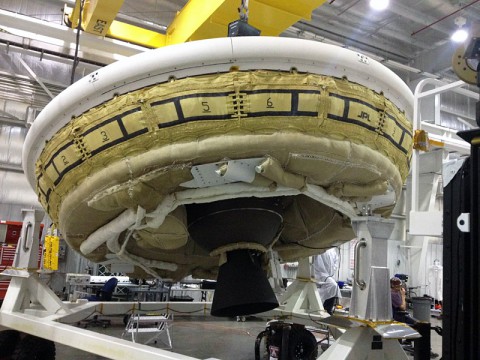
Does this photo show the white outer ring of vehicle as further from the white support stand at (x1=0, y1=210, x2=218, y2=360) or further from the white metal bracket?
the white support stand at (x1=0, y1=210, x2=218, y2=360)

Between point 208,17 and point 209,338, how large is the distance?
3757mm

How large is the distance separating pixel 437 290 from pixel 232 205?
44.2 feet

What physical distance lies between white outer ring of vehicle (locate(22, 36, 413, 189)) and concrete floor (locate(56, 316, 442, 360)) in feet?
10.3

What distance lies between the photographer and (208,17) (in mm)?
4770

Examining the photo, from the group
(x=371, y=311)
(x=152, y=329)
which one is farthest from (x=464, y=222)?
(x=152, y=329)

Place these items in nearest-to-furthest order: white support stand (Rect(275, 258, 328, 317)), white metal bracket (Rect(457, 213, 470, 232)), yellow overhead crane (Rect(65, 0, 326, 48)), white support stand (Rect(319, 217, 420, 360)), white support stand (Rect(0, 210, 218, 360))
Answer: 1. white metal bracket (Rect(457, 213, 470, 232))
2. white support stand (Rect(319, 217, 420, 360))
3. white support stand (Rect(0, 210, 218, 360))
4. yellow overhead crane (Rect(65, 0, 326, 48))
5. white support stand (Rect(275, 258, 328, 317))

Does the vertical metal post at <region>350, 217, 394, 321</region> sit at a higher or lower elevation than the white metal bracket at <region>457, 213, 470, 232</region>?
lower

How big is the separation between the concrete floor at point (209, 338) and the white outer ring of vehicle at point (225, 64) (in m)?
3.13

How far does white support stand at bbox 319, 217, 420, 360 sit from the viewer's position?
6.80 feet

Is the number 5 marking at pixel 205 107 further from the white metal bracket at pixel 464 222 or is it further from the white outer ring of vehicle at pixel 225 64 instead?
the white metal bracket at pixel 464 222

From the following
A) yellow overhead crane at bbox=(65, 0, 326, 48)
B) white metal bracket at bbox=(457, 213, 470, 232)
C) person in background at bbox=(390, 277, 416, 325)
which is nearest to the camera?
white metal bracket at bbox=(457, 213, 470, 232)

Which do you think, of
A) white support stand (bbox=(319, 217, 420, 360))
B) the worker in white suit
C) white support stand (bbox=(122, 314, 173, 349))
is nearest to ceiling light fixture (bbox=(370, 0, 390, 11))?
the worker in white suit

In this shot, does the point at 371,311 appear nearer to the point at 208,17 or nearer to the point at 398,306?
the point at 208,17

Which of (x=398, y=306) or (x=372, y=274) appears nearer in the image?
(x=372, y=274)
